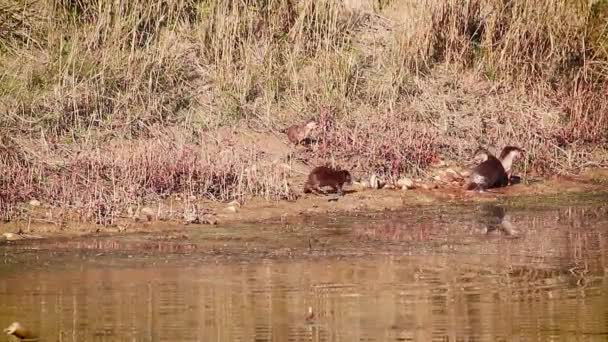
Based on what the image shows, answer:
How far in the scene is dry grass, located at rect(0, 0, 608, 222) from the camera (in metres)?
Answer: 14.2

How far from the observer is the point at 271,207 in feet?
43.0

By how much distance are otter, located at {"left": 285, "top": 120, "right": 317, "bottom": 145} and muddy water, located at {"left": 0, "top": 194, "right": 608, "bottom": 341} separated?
1.70 metres

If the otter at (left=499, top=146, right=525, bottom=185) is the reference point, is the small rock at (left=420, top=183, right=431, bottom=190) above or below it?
below

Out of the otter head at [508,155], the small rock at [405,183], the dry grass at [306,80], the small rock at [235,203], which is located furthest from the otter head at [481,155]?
the small rock at [235,203]

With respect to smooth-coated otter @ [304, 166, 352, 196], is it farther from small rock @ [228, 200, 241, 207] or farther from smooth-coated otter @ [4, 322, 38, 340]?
smooth-coated otter @ [4, 322, 38, 340]

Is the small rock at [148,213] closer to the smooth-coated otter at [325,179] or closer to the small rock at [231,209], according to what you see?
the small rock at [231,209]

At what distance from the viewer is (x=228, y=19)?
1593cm

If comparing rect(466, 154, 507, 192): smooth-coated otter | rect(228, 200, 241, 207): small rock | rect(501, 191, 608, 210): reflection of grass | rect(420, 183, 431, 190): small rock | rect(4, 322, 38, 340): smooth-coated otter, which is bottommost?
rect(4, 322, 38, 340): smooth-coated otter

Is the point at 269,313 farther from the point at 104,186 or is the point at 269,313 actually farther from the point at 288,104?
the point at 288,104

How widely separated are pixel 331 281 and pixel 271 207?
3.29 metres

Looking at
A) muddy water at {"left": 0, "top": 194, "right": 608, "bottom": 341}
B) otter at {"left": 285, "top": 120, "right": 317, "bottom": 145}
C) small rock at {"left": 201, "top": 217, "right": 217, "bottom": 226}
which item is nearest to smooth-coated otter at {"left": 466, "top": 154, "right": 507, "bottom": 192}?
muddy water at {"left": 0, "top": 194, "right": 608, "bottom": 341}

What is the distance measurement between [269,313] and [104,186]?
4327 millimetres

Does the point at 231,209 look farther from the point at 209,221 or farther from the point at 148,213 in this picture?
the point at 148,213

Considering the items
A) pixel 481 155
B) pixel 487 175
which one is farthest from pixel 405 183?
pixel 481 155
